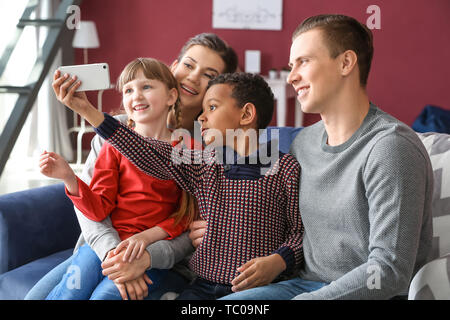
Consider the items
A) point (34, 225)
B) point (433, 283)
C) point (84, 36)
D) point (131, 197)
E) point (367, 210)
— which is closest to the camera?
point (433, 283)

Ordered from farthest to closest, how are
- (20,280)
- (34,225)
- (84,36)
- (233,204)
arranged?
(84,36) < (34,225) < (20,280) < (233,204)

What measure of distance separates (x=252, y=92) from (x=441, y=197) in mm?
574

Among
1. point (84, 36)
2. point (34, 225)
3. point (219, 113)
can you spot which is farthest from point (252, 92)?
point (84, 36)

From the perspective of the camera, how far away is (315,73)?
1.30 m

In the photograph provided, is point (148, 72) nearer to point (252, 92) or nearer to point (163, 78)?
point (163, 78)

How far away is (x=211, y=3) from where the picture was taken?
5.41 m

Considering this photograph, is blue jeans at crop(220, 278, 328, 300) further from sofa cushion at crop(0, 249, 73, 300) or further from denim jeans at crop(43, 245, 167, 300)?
sofa cushion at crop(0, 249, 73, 300)

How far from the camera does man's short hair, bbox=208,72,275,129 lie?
1.55 meters

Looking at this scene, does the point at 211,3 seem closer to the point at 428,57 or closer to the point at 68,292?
the point at 428,57

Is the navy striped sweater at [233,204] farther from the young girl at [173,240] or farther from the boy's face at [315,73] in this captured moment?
the boy's face at [315,73]

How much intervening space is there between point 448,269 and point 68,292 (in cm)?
91

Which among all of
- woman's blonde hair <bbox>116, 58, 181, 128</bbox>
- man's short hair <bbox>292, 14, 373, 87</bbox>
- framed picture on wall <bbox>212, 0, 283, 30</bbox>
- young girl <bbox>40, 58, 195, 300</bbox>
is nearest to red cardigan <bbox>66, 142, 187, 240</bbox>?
young girl <bbox>40, 58, 195, 300</bbox>

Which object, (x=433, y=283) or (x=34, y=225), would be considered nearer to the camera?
(x=433, y=283)
